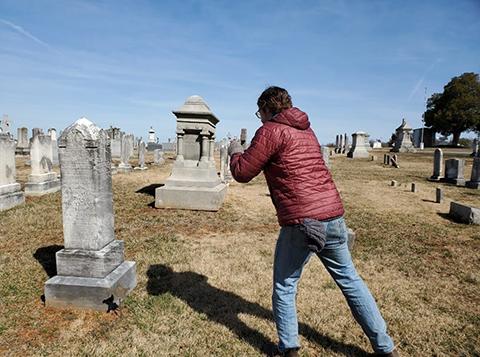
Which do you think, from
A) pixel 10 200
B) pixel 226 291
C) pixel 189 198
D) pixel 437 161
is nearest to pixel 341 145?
pixel 437 161

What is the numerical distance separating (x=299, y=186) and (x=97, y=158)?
2.21m

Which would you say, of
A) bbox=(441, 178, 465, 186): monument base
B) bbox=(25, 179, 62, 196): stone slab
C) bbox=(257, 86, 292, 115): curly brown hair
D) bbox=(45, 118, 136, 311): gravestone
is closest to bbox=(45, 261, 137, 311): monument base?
bbox=(45, 118, 136, 311): gravestone

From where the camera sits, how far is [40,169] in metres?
9.25

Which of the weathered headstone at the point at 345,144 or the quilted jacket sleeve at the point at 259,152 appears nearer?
the quilted jacket sleeve at the point at 259,152

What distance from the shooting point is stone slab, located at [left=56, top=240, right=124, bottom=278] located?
323cm

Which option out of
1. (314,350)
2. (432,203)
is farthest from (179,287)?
(432,203)

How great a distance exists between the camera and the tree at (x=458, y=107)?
3912cm

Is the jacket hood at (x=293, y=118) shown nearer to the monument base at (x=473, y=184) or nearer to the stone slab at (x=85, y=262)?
the stone slab at (x=85, y=262)

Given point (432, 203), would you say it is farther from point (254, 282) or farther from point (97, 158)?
point (97, 158)

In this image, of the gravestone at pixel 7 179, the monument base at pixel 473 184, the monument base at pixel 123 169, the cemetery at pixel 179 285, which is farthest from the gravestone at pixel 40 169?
the monument base at pixel 473 184

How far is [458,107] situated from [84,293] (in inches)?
1891

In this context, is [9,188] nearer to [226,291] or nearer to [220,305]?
[226,291]

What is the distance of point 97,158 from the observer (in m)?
3.26

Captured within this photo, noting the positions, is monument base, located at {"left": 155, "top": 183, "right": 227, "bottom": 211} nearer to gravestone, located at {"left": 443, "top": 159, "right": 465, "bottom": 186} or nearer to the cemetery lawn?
the cemetery lawn
